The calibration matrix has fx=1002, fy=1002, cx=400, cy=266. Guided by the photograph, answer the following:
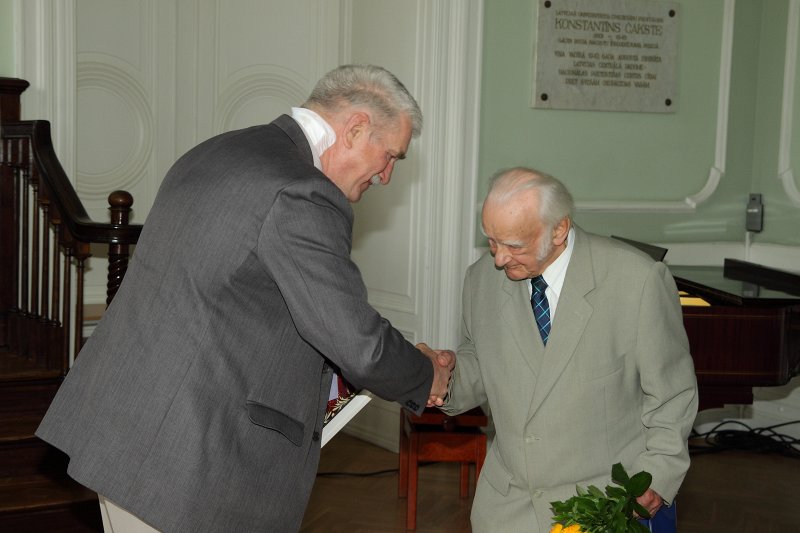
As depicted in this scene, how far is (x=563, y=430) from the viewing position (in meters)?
2.47

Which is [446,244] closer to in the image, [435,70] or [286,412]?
[435,70]

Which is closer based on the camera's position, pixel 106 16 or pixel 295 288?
pixel 295 288

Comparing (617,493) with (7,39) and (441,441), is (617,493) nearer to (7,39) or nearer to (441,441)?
(441,441)

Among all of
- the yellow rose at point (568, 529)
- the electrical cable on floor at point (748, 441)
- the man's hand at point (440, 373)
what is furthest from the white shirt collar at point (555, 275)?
the electrical cable on floor at point (748, 441)

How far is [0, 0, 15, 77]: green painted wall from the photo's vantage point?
4.95 metres

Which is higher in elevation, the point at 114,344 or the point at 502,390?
the point at 114,344

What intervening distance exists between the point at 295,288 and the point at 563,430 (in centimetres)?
83

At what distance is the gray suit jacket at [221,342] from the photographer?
206cm

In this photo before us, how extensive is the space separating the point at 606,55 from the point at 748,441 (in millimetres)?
2501

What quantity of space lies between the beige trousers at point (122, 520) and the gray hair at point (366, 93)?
103 cm

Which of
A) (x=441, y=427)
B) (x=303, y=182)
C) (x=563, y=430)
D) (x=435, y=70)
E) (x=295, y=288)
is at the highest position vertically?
(x=435, y=70)

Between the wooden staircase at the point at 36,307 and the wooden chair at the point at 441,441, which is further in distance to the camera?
the wooden chair at the point at 441,441

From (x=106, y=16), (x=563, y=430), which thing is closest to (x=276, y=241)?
(x=563, y=430)

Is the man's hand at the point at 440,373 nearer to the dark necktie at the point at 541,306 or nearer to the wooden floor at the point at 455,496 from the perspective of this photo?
the dark necktie at the point at 541,306
